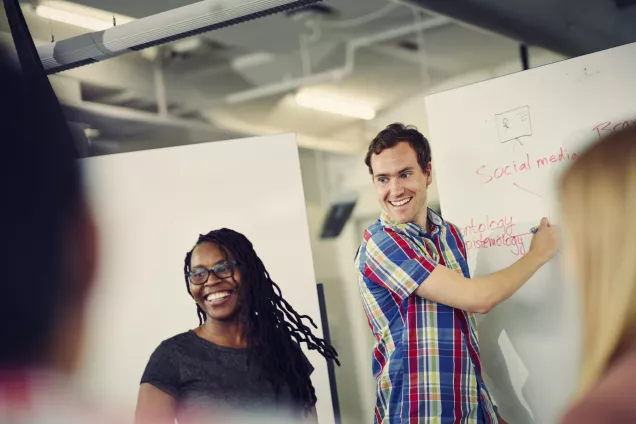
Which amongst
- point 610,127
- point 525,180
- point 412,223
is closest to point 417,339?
point 412,223

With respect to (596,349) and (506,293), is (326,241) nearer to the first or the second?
(506,293)

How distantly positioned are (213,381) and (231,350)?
0.12 meters

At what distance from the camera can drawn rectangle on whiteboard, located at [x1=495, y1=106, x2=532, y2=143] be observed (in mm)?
2215

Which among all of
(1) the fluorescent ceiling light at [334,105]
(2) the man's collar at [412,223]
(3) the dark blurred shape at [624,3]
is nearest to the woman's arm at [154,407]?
(2) the man's collar at [412,223]

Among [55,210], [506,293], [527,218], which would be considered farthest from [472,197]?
[55,210]

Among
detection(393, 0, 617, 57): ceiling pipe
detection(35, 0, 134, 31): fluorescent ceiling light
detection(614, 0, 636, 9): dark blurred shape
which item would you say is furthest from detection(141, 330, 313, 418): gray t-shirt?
detection(614, 0, 636, 9): dark blurred shape

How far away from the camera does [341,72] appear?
2.56m

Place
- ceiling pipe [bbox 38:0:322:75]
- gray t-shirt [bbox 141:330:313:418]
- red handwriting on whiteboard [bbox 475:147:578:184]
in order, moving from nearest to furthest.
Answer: red handwriting on whiteboard [bbox 475:147:578:184] → gray t-shirt [bbox 141:330:313:418] → ceiling pipe [bbox 38:0:322:75]

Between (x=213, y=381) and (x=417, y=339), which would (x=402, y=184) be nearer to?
(x=417, y=339)

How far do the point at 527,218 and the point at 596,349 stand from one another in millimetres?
447

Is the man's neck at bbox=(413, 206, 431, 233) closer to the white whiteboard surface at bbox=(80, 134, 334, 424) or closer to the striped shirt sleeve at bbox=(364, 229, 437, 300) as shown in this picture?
the striped shirt sleeve at bbox=(364, 229, 437, 300)

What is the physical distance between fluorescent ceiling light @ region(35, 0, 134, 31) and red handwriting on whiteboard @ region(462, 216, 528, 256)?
1509mm

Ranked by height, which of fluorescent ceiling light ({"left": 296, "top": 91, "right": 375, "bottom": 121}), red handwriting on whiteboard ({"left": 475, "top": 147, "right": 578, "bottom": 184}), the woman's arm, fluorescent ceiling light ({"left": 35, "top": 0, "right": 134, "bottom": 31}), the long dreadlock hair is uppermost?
fluorescent ceiling light ({"left": 35, "top": 0, "right": 134, "bottom": 31})

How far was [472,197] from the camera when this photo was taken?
2.28 m
